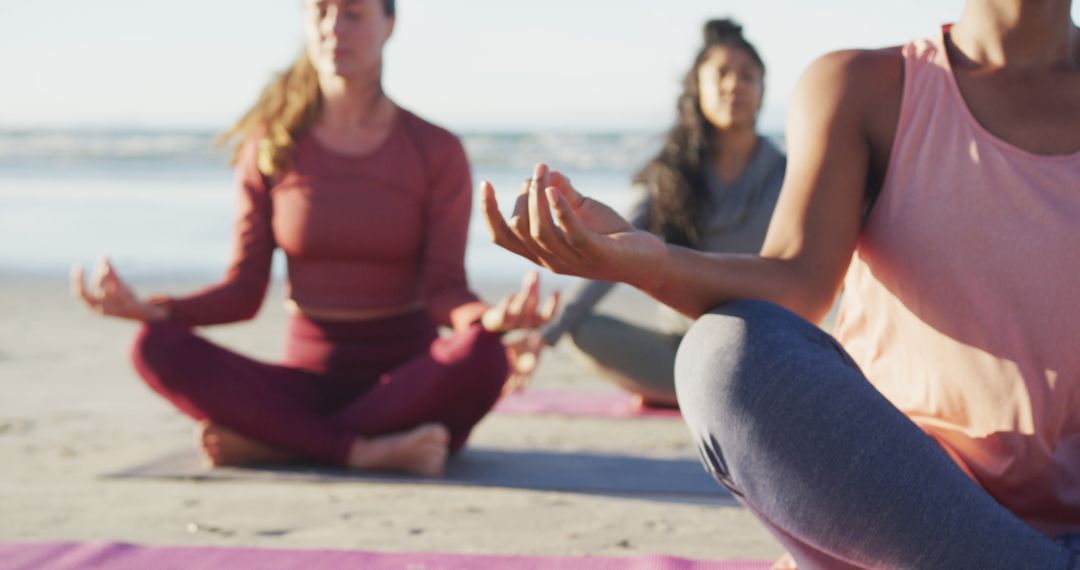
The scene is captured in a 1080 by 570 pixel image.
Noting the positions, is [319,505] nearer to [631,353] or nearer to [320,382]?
[320,382]

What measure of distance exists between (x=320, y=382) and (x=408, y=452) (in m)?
0.41

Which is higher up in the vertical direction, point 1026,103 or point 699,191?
point 1026,103

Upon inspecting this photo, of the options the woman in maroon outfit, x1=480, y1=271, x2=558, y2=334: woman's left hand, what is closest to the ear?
the woman in maroon outfit

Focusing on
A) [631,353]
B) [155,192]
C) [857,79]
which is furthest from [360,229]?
[155,192]

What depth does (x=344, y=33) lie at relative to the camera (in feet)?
13.2

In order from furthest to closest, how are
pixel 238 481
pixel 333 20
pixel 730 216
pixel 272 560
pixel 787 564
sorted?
pixel 730 216 → pixel 333 20 → pixel 238 481 → pixel 272 560 → pixel 787 564

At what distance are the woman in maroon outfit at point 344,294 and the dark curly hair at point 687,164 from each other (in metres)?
0.97

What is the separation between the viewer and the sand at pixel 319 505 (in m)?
3.19

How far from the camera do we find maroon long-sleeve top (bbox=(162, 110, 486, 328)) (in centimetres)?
409

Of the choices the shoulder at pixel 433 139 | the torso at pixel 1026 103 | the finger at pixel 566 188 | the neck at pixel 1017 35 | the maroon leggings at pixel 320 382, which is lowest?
the maroon leggings at pixel 320 382

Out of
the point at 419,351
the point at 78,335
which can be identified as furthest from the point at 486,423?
the point at 78,335

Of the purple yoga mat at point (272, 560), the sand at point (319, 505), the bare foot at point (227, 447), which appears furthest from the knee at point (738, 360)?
the bare foot at point (227, 447)

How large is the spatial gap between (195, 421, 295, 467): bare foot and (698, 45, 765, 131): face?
77.3 inches

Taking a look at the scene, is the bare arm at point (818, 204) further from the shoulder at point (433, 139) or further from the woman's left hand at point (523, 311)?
the shoulder at point (433, 139)
